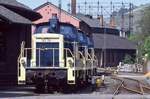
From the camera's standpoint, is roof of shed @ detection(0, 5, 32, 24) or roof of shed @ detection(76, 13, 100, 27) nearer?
roof of shed @ detection(0, 5, 32, 24)

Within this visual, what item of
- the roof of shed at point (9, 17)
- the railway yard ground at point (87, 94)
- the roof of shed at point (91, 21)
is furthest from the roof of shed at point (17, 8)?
the roof of shed at point (91, 21)

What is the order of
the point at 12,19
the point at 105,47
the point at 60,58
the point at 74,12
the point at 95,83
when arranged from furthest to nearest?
the point at 105,47
the point at 74,12
the point at 95,83
the point at 12,19
the point at 60,58

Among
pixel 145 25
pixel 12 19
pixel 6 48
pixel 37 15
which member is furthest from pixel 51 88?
pixel 145 25

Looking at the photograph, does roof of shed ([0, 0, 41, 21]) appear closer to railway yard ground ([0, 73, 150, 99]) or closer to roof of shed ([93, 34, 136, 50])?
railway yard ground ([0, 73, 150, 99])

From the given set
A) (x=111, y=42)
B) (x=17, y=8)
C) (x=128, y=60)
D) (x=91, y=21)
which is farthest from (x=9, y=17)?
(x=111, y=42)

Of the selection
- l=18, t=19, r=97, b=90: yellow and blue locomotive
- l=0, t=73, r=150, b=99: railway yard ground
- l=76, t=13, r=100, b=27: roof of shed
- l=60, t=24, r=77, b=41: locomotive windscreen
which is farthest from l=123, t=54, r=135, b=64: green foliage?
l=60, t=24, r=77, b=41: locomotive windscreen

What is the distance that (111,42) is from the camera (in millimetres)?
110750

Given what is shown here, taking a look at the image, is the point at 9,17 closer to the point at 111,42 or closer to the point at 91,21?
the point at 91,21

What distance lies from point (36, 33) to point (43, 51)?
1.34 meters

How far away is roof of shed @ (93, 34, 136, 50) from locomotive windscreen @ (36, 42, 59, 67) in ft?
243

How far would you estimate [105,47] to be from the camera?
102625 millimetres

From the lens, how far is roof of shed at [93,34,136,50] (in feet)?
347

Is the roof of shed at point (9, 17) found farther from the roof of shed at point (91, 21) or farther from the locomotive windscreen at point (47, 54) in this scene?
the roof of shed at point (91, 21)

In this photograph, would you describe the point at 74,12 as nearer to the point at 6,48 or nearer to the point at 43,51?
the point at 6,48
